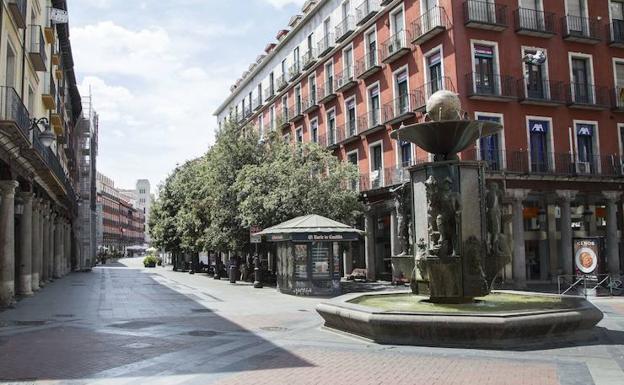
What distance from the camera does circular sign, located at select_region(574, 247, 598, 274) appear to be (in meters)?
20.0

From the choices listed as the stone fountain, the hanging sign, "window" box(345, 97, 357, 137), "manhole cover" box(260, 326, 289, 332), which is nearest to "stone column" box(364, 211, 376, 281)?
"window" box(345, 97, 357, 137)

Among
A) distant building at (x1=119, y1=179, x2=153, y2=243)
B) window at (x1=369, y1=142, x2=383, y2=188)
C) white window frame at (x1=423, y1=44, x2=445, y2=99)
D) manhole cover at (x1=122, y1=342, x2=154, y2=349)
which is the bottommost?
manhole cover at (x1=122, y1=342, x2=154, y2=349)

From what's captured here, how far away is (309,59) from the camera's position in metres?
41.0

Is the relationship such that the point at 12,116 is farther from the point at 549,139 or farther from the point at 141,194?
the point at 141,194

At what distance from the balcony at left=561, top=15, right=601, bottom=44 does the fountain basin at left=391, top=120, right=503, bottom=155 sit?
20.5m

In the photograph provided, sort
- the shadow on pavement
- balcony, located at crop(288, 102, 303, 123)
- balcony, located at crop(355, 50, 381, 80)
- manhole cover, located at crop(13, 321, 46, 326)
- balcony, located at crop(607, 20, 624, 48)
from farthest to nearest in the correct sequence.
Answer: balcony, located at crop(288, 102, 303, 123)
balcony, located at crop(355, 50, 381, 80)
balcony, located at crop(607, 20, 624, 48)
manhole cover, located at crop(13, 321, 46, 326)
the shadow on pavement

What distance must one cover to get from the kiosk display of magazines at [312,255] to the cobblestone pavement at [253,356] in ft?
22.9

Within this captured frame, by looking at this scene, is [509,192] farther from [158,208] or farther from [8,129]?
[158,208]

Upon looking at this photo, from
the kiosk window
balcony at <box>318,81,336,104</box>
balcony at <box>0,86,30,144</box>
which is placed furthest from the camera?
balcony at <box>318,81,336,104</box>

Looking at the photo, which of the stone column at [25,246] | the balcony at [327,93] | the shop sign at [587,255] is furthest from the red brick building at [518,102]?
the stone column at [25,246]

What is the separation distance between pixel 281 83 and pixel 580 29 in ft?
76.2

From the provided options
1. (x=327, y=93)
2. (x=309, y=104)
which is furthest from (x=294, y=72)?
(x=327, y=93)

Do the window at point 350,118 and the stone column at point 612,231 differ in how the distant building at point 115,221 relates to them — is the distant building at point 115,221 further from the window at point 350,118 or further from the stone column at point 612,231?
the stone column at point 612,231

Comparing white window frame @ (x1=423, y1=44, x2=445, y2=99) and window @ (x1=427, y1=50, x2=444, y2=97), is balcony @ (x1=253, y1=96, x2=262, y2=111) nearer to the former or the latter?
white window frame @ (x1=423, y1=44, x2=445, y2=99)
